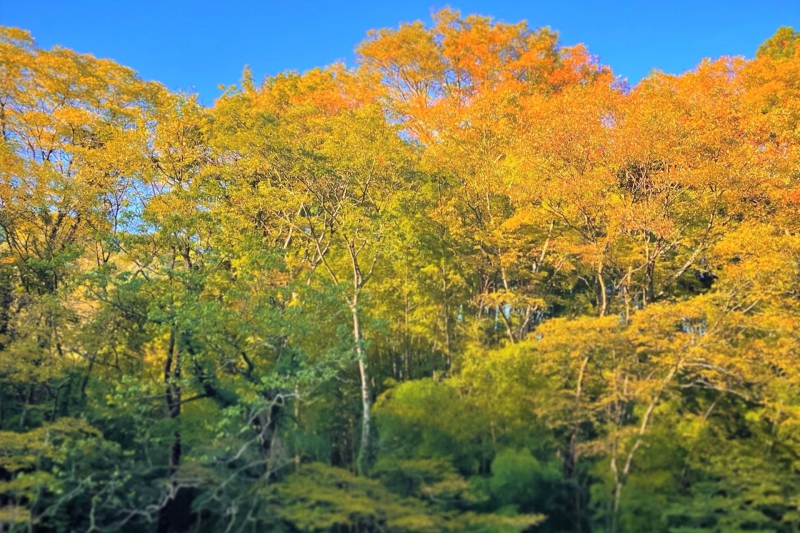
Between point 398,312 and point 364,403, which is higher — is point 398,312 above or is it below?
above

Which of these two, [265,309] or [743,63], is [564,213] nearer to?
[265,309]

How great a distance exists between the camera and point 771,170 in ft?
49.4

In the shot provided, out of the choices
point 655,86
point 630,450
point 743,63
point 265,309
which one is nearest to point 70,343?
point 265,309

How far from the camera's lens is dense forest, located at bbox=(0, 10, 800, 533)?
12.2 metres

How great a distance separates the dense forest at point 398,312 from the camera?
12180 millimetres

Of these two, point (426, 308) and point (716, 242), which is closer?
point (716, 242)

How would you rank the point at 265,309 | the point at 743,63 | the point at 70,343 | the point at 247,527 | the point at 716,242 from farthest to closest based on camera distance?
→ 1. the point at 743,63
2. the point at 716,242
3. the point at 70,343
4. the point at 265,309
5. the point at 247,527

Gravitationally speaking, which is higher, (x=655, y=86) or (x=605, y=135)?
(x=655, y=86)

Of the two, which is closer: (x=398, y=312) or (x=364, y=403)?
(x=364, y=403)

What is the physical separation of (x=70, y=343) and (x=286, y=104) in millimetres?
12628

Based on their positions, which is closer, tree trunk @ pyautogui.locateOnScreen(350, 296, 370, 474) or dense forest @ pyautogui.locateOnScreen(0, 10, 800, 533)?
dense forest @ pyautogui.locateOnScreen(0, 10, 800, 533)

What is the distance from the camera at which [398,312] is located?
19.0 metres

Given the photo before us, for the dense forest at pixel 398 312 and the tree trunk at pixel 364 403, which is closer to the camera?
the dense forest at pixel 398 312

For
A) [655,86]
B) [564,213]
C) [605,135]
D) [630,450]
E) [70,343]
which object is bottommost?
[630,450]
